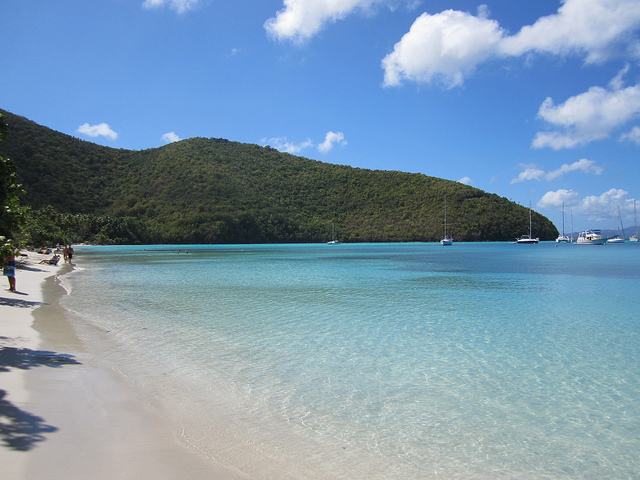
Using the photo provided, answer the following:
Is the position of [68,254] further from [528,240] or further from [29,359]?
[528,240]

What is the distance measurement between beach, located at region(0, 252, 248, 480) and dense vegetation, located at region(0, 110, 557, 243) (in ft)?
237

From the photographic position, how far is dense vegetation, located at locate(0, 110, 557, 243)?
3076 inches

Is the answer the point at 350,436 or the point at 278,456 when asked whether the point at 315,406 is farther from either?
the point at 278,456

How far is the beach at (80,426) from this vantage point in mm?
3102

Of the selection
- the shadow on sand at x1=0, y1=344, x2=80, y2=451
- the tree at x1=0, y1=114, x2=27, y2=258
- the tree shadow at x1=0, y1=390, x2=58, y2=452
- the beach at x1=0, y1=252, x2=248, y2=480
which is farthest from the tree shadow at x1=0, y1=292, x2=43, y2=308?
the tree shadow at x1=0, y1=390, x2=58, y2=452

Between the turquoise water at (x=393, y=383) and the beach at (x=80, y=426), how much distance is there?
0.28 metres

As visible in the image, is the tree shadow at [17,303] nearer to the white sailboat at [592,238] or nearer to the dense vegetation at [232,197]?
the dense vegetation at [232,197]

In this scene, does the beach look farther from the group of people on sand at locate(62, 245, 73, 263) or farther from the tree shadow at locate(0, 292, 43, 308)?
the group of people on sand at locate(62, 245, 73, 263)

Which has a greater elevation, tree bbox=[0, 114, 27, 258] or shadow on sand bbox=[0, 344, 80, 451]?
tree bbox=[0, 114, 27, 258]

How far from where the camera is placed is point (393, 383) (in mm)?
5750

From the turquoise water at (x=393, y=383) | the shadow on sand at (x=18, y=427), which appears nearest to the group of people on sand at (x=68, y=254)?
the turquoise water at (x=393, y=383)

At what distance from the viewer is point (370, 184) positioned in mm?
112562

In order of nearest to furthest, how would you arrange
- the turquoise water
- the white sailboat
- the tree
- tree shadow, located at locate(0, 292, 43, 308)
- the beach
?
the beach → the turquoise water → the tree → tree shadow, located at locate(0, 292, 43, 308) → the white sailboat

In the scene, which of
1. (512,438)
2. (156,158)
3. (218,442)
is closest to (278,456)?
(218,442)
